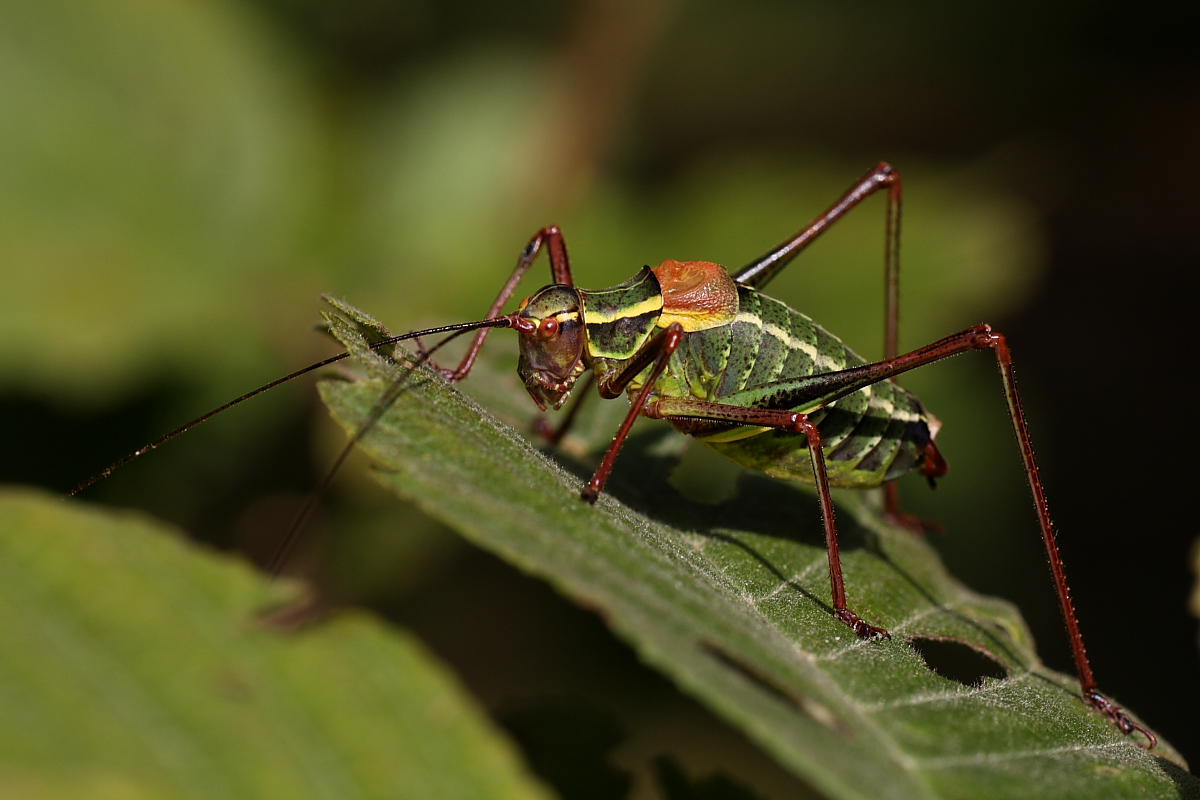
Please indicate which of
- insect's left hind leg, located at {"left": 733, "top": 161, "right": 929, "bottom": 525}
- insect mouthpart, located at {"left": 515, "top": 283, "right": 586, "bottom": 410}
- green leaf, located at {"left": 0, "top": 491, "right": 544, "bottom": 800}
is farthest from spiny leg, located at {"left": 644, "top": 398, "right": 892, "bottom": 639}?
green leaf, located at {"left": 0, "top": 491, "right": 544, "bottom": 800}

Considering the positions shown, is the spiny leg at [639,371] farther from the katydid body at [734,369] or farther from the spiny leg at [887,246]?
the spiny leg at [887,246]

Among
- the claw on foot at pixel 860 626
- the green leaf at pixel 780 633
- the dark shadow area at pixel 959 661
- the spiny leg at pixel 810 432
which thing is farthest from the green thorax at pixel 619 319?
the dark shadow area at pixel 959 661

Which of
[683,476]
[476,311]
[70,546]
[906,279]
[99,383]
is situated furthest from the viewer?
[906,279]

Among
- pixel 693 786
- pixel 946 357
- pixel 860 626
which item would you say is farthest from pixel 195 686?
pixel 946 357

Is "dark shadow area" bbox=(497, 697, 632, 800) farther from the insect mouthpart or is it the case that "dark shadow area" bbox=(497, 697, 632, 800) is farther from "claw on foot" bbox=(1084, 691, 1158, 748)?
"claw on foot" bbox=(1084, 691, 1158, 748)

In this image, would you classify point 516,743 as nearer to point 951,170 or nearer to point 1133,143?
point 951,170

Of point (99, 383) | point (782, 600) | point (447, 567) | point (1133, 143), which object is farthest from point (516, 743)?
point (1133, 143)
